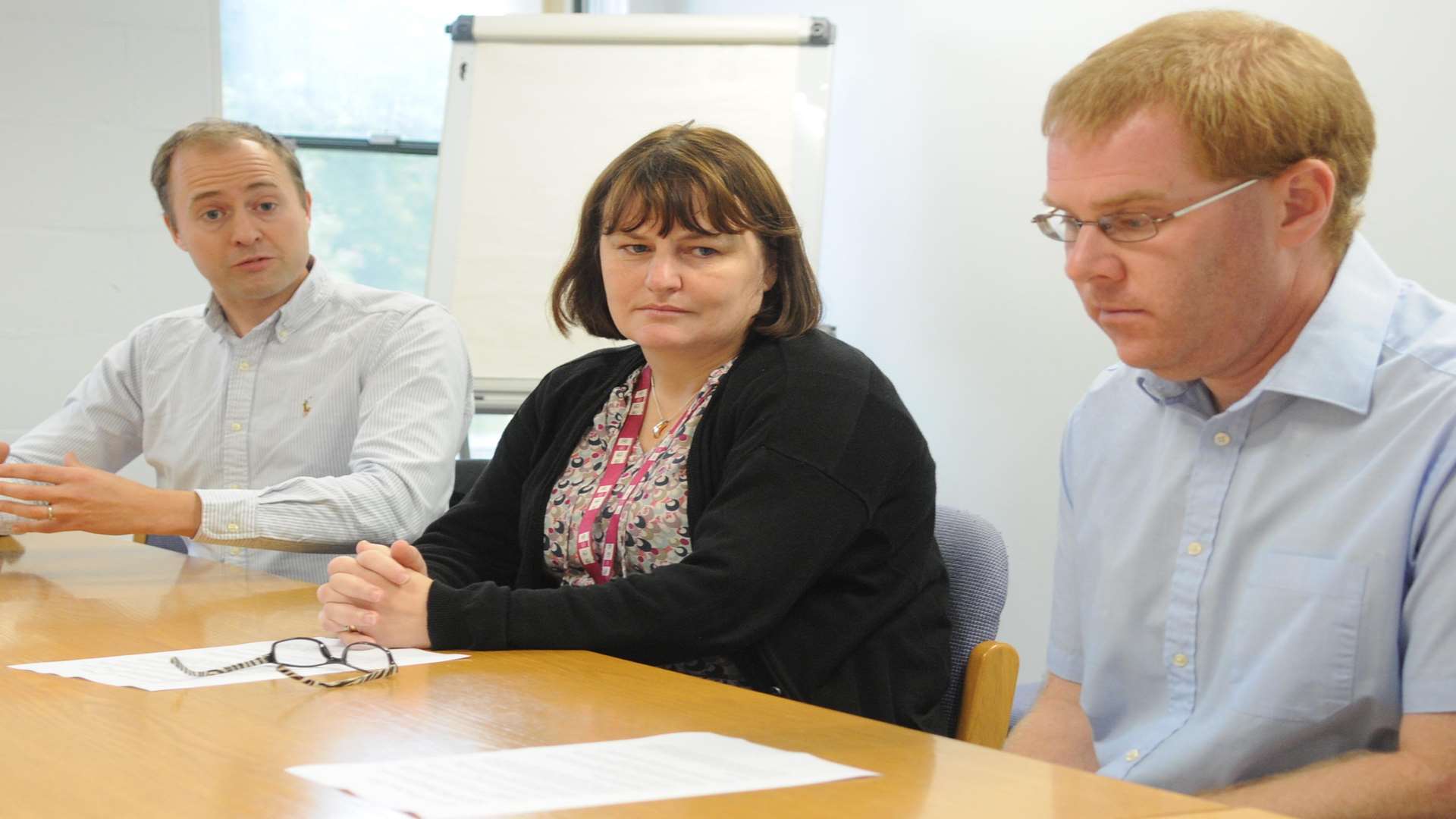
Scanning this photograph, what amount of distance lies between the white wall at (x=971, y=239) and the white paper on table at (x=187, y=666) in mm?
1949

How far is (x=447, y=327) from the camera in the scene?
2387 mm

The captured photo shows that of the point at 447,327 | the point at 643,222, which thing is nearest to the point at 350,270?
the point at 447,327

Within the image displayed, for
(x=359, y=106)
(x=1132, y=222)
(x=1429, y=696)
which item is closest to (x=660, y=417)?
(x=1132, y=222)

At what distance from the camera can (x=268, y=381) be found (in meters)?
2.39

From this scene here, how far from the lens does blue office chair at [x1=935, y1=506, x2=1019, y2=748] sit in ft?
5.01

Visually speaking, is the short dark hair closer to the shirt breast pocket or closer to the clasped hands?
the clasped hands

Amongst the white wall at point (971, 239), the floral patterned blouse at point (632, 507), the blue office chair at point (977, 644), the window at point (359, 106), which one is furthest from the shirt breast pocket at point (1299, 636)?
the window at point (359, 106)

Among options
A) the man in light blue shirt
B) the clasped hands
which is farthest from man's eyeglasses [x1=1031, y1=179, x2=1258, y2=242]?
the clasped hands

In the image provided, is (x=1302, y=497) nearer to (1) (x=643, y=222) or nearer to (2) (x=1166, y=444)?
(2) (x=1166, y=444)

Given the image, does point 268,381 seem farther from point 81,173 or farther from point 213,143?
point 81,173

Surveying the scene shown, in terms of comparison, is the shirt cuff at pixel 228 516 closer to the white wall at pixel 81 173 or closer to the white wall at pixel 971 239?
the white wall at pixel 971 239

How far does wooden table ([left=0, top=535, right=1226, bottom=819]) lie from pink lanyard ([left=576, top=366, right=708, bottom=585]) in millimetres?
261

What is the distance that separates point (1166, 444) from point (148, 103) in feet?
10.8

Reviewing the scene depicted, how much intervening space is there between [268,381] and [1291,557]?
180cm
